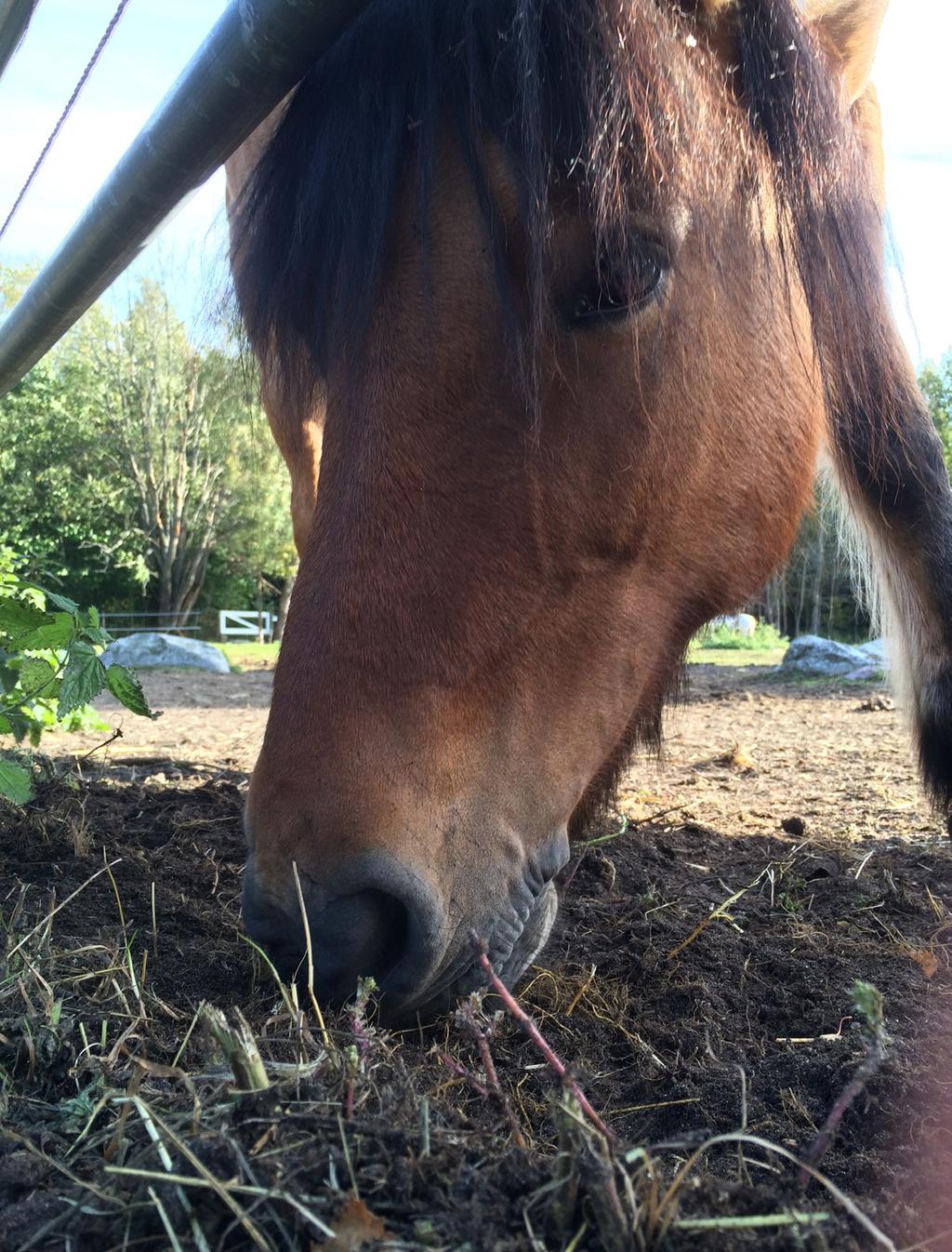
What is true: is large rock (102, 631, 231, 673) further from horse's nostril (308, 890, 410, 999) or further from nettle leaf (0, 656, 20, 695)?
horse's nostril (308, 890, 410, 999)

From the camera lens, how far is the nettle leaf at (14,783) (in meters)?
2.03

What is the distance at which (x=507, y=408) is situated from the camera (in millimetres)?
1562

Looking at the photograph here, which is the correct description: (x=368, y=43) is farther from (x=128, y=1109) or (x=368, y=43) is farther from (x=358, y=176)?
(x=128, y=1109)

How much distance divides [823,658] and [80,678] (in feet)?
34.1

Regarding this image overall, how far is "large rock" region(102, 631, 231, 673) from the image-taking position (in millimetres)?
13750

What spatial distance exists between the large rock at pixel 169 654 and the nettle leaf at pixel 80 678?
1151 cm

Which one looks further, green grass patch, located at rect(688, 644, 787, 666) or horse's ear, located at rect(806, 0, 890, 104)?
green grass patch, located at rect(688, 644, 787, 666)

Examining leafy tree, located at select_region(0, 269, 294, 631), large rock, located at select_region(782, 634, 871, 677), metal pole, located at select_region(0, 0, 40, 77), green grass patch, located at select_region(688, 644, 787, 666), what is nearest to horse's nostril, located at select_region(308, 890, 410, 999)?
metal pole, located at select_region(0, 0, 40, 77)

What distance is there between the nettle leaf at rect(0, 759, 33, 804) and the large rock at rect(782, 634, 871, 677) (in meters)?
10.1

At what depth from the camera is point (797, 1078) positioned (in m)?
1.45

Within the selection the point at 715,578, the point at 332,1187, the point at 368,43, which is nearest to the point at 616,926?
the point at 715,578

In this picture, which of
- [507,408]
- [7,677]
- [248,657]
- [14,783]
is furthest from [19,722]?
[248,657]

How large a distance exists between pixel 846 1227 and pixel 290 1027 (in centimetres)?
75

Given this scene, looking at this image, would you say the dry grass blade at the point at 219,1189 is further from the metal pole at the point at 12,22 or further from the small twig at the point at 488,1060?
the metal pole at the point at 12,22
